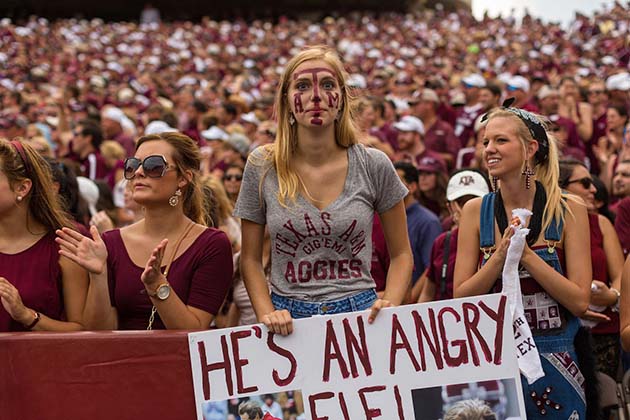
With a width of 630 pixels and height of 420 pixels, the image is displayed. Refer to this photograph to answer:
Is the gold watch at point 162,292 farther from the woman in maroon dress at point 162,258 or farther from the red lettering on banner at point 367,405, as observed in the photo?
the red lettering on banner at point 367,405

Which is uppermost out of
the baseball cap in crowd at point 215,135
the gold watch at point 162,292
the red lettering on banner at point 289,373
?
the baseball cap in crowd at point 215,135

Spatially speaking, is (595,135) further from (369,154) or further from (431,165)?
(369,154)

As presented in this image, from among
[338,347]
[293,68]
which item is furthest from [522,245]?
[293,68]

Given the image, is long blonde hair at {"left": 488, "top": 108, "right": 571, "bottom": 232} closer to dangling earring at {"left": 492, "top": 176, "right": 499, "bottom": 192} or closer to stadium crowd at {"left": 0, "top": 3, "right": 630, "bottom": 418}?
dangling earring at {"left": 492, "top": 176, "right": 499, "bottom": 192}

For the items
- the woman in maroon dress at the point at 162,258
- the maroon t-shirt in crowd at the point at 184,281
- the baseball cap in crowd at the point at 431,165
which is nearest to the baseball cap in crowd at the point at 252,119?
the baseball cap in crowd at the point at 431,165

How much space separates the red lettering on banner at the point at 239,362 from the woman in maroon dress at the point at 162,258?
34 centimetres

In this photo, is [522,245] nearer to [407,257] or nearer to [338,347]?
[407,257]

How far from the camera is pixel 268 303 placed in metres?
4.12

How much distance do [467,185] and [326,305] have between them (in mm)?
2347

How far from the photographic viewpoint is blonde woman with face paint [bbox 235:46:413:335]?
4125mm

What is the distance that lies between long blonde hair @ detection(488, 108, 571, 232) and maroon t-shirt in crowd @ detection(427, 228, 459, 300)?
1.22 m

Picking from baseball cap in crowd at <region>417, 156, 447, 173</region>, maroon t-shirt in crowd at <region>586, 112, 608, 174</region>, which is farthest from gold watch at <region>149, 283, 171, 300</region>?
maroon t-shirt in crowd at <region>586, 112, 608, 174</region>

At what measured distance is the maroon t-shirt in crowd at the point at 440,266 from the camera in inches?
225

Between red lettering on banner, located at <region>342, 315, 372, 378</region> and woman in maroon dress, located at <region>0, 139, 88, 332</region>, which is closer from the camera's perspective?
red lettering on banner, located at <region>342, 315, 372, 378</region>
